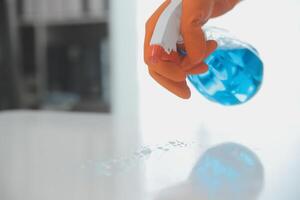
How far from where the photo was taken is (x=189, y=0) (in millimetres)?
578

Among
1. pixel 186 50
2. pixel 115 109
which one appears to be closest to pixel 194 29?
pixel 186 50

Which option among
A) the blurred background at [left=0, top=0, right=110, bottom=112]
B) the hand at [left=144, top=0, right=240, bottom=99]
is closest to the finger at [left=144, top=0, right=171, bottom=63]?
the hand at [left=144, top=0, right=240, bottom=99]

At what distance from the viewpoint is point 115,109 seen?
6.21ft

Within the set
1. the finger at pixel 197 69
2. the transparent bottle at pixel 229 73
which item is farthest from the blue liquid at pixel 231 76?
the finger at pixel 197 69

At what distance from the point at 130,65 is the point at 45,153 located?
1310 mm

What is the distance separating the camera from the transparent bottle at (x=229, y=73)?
74 cm

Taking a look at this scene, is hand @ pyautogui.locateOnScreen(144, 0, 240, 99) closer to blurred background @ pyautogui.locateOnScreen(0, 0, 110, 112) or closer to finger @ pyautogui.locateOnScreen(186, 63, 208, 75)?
finger @ pyautogui.locateOnScreen(186, 63, 208, 75)

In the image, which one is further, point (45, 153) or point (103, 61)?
point (103, 61)

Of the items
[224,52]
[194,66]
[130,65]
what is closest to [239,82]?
[224,52]

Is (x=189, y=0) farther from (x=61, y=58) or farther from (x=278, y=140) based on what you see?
(x=61, y=58)

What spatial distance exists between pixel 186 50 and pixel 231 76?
207mm

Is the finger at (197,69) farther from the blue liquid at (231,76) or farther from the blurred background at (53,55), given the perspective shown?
the blurred background at (53,55)

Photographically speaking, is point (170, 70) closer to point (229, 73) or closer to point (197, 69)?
point (197, 69)

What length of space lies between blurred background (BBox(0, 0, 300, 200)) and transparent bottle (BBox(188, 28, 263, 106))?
0.17ft
